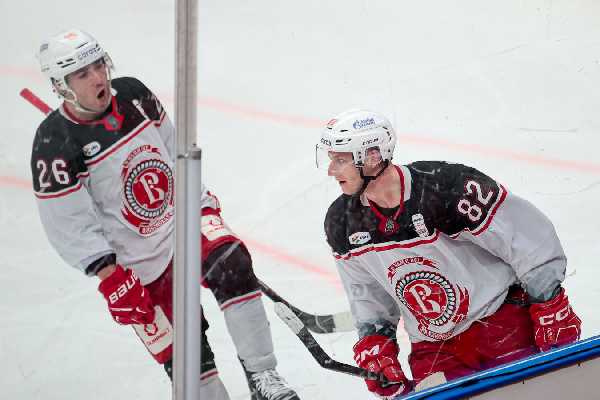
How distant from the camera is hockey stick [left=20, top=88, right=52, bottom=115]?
3.98 ft

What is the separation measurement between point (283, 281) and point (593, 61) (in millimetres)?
1156

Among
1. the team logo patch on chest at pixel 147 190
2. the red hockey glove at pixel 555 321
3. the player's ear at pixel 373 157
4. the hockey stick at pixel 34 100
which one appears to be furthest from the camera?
the red hockey glove at pixel 555 321

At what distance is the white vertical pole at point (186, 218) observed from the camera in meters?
1.24

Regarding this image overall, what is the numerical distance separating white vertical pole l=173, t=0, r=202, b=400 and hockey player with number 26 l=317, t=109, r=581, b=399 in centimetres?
41

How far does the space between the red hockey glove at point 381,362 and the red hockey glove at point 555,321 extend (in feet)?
1.19

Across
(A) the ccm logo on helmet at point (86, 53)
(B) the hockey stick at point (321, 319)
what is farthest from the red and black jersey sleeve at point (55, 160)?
(B) the hockey stick at point (321, 319)

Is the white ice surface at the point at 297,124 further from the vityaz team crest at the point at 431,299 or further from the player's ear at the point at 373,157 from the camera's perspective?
the vityaz team crest at the point at 431,299

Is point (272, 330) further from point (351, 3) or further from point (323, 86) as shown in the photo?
point (351, 3)

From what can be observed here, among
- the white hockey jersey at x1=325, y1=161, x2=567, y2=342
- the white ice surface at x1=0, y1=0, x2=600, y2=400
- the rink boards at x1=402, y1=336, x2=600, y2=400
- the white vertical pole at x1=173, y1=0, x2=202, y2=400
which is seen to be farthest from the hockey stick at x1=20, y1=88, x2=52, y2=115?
the rink boards at x1=402, y1=336, x2=600, y2=400

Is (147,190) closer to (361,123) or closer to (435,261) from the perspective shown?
(361,123)

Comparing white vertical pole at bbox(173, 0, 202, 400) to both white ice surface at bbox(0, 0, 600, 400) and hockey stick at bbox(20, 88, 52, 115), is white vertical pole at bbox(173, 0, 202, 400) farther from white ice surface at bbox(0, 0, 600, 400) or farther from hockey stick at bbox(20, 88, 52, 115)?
hockey stick at bbox(20, 88, 52, 115)

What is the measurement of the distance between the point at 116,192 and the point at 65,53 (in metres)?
0.26

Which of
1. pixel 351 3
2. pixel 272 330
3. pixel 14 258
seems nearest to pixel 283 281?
pixel 272 330

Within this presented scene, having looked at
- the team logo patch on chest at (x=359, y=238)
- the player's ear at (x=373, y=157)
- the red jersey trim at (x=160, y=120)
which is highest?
the red jersey trim at (x=160, y=120)
